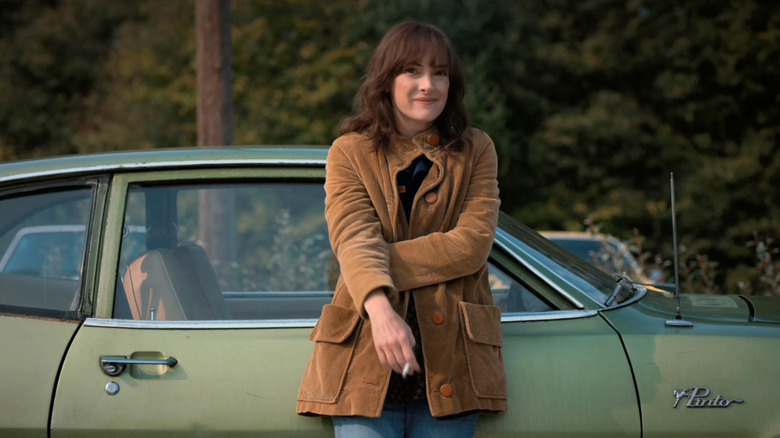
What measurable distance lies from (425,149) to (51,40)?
23.1 m

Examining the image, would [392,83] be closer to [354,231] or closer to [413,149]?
[413,149]

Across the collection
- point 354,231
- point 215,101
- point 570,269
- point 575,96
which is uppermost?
point 575,96

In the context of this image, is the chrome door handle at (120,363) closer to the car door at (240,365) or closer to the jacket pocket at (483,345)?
the car door at (240,365)

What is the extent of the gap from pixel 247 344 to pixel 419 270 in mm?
713

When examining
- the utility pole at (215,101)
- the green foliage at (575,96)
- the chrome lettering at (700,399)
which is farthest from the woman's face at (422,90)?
the green foliage at (575,96)

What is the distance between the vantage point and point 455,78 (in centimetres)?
245

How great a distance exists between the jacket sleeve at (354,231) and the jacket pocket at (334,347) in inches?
4.5

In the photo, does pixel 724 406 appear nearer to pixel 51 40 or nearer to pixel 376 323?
pixel 376 323

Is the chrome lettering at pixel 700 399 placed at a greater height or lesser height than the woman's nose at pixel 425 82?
lesser

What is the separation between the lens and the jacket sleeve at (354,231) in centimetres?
221

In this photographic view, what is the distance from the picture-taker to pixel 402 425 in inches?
93.4

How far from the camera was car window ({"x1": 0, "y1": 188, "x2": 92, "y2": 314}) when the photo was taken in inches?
117

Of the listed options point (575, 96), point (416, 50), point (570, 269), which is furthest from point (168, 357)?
point (575, 96)

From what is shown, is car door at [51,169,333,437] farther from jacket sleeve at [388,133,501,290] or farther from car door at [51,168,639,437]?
jacket sleeve at [388,133,501,290]
